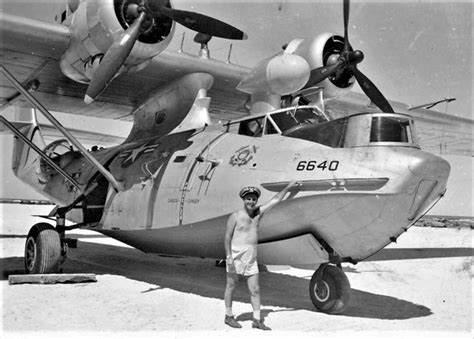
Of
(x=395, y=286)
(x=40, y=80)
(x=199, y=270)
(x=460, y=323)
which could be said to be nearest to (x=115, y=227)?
(x=199, y=270)

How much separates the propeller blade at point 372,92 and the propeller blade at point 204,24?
212 cm

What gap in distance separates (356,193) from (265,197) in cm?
104

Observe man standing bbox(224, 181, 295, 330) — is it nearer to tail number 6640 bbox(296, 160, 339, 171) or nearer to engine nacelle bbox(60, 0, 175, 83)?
tail number 6640 bbox(296, 160, 339, 171)

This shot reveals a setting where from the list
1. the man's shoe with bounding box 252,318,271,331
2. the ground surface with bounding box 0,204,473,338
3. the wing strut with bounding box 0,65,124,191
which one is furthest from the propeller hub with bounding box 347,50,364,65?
the man's shoe with bounding box 252,318,271,331

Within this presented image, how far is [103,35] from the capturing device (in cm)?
675

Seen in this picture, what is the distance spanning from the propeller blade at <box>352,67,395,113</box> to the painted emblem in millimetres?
2951

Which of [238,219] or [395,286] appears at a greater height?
[238,219]

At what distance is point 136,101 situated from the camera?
9.84 meters

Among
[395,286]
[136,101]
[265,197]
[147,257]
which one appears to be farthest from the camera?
[147,257]

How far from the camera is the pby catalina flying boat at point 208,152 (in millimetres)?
4934

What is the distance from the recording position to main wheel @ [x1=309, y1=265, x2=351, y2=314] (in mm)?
5096

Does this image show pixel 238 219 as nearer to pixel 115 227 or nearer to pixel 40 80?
pixel 115 227

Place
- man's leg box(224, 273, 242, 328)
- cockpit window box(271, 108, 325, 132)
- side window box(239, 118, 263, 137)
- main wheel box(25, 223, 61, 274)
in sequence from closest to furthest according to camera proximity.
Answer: man's leg box(224, 273, 242, 328), cockpit window box(271, 108, 325, 132), side window box(239, 118, 263, 137), main wheel box(25, 223, 61, 274)

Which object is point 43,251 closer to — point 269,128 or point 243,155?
point 243,155
